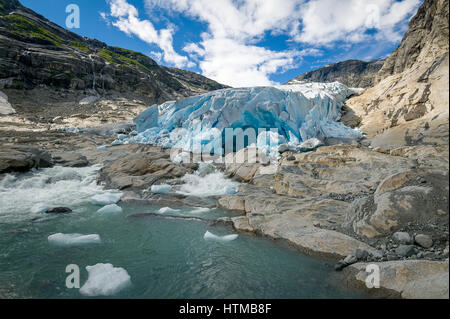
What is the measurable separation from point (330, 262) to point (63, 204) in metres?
7.74

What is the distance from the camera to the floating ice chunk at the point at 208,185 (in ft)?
27.9

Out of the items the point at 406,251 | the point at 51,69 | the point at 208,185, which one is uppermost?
Answer: the point at 51,69

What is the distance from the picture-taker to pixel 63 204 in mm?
7195

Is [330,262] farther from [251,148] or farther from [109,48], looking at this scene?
[109,48]

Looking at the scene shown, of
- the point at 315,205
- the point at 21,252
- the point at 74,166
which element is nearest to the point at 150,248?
the point at 21,252

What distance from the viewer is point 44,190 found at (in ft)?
27.8

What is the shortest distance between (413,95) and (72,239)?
1602 centimetres

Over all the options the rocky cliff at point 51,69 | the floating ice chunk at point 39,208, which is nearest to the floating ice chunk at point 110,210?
the floating ice chunk at point 39,208

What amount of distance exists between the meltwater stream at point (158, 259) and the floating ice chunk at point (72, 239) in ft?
0.08

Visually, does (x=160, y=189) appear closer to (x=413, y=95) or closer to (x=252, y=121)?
(x=252, y=121)

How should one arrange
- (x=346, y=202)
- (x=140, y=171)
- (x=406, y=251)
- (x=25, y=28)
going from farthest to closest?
(x=25, y=28)
(x=140, y=171)
(x=346, y=202)
(x=406, y=251)

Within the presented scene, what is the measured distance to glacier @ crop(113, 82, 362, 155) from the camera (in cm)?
1293

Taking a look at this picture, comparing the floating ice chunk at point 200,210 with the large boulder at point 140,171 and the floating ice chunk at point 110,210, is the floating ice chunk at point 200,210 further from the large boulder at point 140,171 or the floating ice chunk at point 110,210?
the large boulder at point 140,171

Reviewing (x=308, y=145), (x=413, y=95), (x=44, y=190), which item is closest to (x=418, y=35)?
(x=413, y=95)
